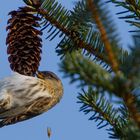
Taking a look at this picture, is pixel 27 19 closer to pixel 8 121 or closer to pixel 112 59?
pixel 8 121

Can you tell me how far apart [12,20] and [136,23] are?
664 mm

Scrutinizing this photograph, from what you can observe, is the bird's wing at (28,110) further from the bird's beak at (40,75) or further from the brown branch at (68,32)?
the brown branch at (68,32)

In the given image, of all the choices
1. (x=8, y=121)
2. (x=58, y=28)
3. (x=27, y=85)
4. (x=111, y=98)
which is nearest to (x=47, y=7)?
(x=58, y=28)

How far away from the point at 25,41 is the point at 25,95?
0.88 feet

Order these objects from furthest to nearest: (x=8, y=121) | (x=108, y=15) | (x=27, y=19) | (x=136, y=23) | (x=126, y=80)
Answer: (x=8, y=121), (x=27, y=19), (x=136, y=23), (x=108, y=15), (x=126, y=80)

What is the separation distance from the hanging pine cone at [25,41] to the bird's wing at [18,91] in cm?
6

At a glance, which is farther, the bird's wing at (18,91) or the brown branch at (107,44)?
the bird's wing at (18,91)

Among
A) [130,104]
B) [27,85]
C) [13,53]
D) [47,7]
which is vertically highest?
[47,7]

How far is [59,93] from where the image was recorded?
244 cm

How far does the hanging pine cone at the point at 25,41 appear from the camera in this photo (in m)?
2.15

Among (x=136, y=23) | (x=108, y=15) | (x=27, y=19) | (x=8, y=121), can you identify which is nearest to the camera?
(x=108, y=15)

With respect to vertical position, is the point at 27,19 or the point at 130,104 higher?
the point at 27,19

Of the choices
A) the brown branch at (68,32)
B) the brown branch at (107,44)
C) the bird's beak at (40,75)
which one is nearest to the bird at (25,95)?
the bird's beak at (40,75)

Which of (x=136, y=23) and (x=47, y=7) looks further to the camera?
(x=47, y=7)
